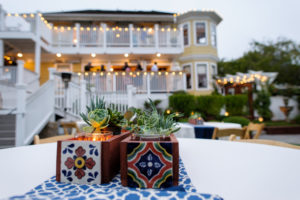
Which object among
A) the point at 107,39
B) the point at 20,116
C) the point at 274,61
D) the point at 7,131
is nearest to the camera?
the point at 20,116

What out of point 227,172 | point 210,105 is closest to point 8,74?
point 227,172

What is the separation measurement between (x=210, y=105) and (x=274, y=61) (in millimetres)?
18835

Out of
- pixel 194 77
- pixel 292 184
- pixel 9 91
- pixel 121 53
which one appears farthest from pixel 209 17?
pixel 292 184

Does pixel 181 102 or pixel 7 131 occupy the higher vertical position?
pixel 181 102

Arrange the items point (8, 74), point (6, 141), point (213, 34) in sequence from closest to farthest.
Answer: point (6, 141)
point (8, 74)
point (213, 34)

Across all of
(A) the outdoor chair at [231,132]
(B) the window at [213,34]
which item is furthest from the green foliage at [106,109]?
(B) the window at [213,34]

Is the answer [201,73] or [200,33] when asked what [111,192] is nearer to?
[201,73]

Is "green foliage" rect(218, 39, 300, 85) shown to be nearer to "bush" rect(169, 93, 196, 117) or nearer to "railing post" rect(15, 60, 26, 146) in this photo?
"bush" rect(169, 93, 196, 117)

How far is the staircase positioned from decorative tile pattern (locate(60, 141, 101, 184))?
17.6 feet

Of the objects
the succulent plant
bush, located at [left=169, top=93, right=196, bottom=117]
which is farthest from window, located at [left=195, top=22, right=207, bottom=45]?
the succulent plant

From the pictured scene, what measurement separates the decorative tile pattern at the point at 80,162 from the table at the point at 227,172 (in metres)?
0.19

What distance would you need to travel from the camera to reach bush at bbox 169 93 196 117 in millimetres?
9938

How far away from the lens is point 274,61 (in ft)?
72.7

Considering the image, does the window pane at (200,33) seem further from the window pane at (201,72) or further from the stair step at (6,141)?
the stair step at (6,141)
